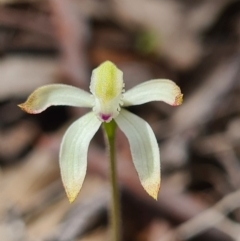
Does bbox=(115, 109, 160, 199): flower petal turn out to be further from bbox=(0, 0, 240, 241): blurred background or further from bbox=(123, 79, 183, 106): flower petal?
bbox=(0, 0, 240, 241): blurred background

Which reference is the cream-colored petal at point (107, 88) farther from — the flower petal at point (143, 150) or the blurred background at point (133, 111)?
the blurred background at point (133, 111)

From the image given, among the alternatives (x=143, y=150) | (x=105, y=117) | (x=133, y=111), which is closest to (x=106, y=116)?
(x=105, y=117)

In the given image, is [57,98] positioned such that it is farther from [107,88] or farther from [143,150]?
[143,150]

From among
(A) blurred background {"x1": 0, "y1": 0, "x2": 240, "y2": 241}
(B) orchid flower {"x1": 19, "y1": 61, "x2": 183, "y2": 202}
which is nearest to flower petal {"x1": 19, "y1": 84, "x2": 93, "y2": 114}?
(B) orchid flower {"x1": 19, "y1": 61, "x2": 183, "y2": 202}

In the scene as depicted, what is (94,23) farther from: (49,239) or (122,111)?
(122,111)

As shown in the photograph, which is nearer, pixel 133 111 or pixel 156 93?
pixel 156 93

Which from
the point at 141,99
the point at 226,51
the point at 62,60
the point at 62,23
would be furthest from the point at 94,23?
the point at 141,99

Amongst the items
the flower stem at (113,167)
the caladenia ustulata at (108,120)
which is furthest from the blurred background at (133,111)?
the caladenia ustulata at (108,120)
